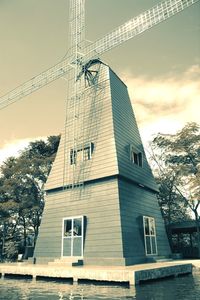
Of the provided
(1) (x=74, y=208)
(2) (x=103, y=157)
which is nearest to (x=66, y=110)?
(2) (x=103, y=157)

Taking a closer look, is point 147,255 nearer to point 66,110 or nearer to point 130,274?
point 130,274

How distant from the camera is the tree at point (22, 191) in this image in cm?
2794

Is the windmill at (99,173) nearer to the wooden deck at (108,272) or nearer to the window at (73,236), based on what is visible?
the window at (73,236)

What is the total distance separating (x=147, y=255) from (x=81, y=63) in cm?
1261

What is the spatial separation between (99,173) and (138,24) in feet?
30.4

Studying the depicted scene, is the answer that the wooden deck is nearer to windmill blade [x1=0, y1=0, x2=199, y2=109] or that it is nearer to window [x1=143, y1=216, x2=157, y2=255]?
window [x1=143, y1=216, x2=157, y2=255]

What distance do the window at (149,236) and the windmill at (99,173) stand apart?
55 millimetres

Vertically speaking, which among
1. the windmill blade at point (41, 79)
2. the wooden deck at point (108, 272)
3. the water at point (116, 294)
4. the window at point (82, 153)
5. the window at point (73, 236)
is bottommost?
the water at point (116, 294)

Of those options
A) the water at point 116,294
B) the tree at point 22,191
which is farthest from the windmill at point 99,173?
the tree at point 22,191

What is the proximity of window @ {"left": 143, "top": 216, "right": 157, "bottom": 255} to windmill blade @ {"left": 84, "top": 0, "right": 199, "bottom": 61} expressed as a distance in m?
11.1

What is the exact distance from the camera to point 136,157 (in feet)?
57.6

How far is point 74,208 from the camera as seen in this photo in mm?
15469

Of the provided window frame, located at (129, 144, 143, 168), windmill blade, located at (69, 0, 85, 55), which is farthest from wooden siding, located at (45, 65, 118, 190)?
windmill blade, located at (69, 0, 85, 55)

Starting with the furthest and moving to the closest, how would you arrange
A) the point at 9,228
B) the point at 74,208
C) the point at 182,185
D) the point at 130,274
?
1. the point at 9,228
2. the point at 182,185
3. the point at 74,208
4. the point at 130,274
